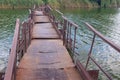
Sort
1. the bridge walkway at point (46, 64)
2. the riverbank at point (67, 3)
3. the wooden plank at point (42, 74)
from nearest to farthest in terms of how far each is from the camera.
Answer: the wooden plank at point (42, 74), the bridge walkway at point (46, 64), the riverbank at point (67, 3)

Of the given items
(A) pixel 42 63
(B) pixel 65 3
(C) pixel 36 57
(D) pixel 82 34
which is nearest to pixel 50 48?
(C) pixel 36 57

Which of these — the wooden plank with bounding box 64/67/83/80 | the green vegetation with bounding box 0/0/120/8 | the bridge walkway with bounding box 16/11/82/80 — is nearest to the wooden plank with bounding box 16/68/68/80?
the bridge walkway with bounding box 16/11/82/80

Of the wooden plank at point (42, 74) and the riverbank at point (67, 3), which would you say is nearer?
the wooden plank at point (42, 74)

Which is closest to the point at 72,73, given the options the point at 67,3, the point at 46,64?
the point at 46,64

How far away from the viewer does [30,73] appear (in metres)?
6.82

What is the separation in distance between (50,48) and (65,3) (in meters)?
62.7

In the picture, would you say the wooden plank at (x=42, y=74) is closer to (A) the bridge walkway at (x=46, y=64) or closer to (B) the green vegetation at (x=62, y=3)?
(A) the bridge walkway at (x=46, y=64)

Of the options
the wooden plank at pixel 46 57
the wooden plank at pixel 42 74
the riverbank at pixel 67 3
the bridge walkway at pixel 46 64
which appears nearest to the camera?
the wooden plank at pixel 42 74

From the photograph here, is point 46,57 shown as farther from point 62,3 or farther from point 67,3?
point 67,3

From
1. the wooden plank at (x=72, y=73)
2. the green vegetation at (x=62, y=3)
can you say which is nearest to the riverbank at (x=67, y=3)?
the green vegetation at (x=62, y=3)

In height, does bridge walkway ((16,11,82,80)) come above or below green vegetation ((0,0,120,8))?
above

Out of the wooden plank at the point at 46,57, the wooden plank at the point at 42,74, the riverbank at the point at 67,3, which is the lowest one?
the riverbank at the point at 67,3

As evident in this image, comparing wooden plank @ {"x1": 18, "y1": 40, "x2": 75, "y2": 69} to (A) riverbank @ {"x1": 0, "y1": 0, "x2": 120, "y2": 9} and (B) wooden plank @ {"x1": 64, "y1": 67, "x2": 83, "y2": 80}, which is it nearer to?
(B) wooden plank @ {"x1": 64, "y1": 67, "x2": 83, "y2": 80}

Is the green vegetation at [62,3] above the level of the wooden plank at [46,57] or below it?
below
